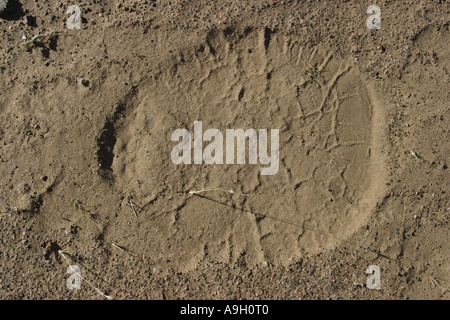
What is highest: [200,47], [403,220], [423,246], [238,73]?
[200,47]

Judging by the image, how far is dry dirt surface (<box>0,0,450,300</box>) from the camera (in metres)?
3.37

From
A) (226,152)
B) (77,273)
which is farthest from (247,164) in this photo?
(77,273)

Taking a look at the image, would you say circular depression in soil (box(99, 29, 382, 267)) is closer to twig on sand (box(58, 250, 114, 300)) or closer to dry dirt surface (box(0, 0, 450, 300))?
dry dirt surface (box(0, 0, 450, 300))

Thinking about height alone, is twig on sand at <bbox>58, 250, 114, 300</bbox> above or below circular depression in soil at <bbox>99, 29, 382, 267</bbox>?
below

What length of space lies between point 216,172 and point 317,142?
988 mm

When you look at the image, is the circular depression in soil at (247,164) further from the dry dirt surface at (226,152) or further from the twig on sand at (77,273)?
the twig on sand at (77,273)

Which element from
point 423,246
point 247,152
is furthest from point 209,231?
point 423,246

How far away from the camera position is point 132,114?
11.5 feet

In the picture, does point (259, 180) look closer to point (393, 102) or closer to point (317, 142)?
point (317, 142)

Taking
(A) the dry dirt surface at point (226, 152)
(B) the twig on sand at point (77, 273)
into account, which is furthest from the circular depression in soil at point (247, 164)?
(B) the twig on sand at point (77, 273)

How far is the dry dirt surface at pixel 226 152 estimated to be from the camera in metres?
3.37

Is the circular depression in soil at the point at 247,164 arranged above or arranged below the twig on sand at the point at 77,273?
above

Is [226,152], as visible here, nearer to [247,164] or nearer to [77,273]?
[247,164]

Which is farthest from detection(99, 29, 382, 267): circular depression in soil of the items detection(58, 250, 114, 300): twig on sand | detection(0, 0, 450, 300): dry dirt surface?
detection(58, 250, 114, 300): twig on sand
